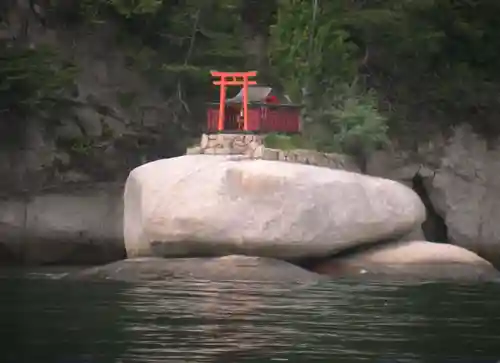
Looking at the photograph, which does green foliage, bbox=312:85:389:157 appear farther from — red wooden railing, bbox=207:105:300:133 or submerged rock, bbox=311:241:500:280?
submerged rock, bbox=311:241:500:280

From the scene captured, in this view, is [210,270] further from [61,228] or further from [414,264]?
[61,228]

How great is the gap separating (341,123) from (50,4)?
6173 millimetres

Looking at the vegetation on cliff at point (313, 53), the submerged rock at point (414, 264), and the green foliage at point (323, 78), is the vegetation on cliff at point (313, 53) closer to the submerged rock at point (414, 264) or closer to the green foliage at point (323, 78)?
the green foliage at point (323, 78)

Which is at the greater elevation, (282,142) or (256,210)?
(282,142)

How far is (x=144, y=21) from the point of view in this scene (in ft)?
59.3

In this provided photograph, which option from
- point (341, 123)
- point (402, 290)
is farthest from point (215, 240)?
point (341, 123)

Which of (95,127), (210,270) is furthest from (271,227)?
(95,127)

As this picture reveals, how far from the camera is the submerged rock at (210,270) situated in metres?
11.9

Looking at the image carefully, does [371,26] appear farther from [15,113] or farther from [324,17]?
[15,113]

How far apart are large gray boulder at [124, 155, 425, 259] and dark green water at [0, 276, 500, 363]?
1338 mm

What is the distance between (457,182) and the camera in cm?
1822

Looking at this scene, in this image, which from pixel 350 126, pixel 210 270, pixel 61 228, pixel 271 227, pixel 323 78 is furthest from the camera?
pixel 61 228

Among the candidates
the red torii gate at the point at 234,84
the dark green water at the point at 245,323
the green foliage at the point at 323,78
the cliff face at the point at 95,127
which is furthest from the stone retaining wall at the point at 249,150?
the cliff face at the point at 95,127

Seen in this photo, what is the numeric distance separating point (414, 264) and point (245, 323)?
18.3 ft
